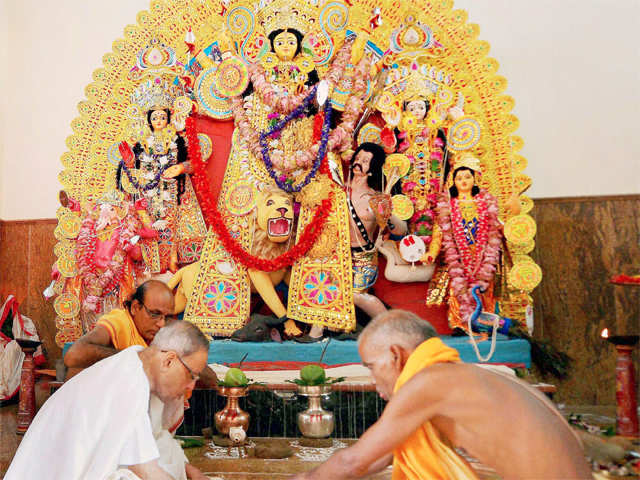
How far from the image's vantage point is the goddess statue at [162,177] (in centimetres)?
588

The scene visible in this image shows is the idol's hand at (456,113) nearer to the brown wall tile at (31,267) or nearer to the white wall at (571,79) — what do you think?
the white wall at (571,79)

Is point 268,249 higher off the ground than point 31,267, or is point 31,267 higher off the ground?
point 268,249

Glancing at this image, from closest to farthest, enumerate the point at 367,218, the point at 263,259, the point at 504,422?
the point at 504,422
the point at 367,218
the point at 263,259

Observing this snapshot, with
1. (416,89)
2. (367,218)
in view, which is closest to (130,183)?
(367,218)

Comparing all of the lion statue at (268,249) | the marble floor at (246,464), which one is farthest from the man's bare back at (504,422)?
the lion statue at (268,249)

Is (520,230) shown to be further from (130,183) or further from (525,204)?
(130,183)

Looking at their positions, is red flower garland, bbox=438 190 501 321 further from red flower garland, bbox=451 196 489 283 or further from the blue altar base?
the blue altar base

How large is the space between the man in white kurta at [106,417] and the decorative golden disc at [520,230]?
3.24 metres

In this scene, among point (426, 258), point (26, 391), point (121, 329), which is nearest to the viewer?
point (121, 329)

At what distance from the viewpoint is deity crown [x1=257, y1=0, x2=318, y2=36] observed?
5.89 metres

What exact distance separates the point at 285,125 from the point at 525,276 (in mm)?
2556

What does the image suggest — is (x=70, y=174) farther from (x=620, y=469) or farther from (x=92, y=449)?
(x=620, y=469)

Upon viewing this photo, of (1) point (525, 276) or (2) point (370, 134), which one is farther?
(2) point (370, 134)

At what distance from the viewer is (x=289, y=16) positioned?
5910 mm
